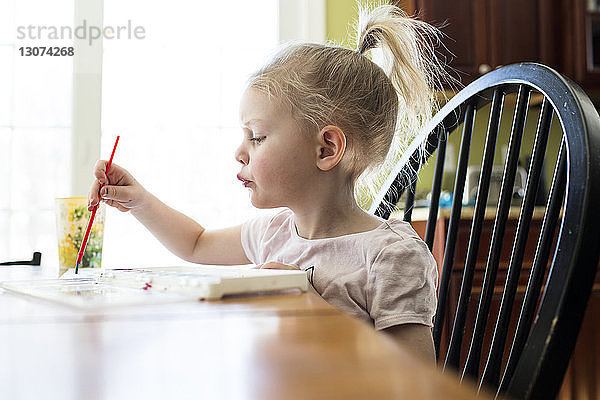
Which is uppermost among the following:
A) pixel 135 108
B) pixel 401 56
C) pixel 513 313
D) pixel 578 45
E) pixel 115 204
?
pixel 578 45

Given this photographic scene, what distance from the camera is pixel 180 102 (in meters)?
2.79

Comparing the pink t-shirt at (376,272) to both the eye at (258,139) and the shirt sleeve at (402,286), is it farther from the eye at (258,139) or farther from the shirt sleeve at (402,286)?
the eye at (258,139)

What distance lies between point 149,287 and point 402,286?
1.29 feet

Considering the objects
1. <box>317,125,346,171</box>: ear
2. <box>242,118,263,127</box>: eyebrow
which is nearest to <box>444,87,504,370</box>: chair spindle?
<box>317,125,346,171</box>: ear

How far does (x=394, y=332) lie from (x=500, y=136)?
7.83ft

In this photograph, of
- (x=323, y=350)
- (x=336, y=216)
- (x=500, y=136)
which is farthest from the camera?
(x=500, y=136)

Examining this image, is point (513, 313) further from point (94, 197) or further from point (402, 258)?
point (94, 197)

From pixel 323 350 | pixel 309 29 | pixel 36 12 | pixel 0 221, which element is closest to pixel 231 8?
pixel 309 29

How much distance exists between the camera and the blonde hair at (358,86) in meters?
1.16

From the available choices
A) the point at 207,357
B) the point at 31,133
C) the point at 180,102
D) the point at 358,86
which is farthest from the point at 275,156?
the point at 31,133

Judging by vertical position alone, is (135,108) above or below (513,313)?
above

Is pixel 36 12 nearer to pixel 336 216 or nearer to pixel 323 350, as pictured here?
pixel 336 216

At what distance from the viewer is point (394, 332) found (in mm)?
902

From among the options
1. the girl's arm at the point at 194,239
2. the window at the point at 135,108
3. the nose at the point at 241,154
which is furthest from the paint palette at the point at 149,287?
the window at the point at 135,108
